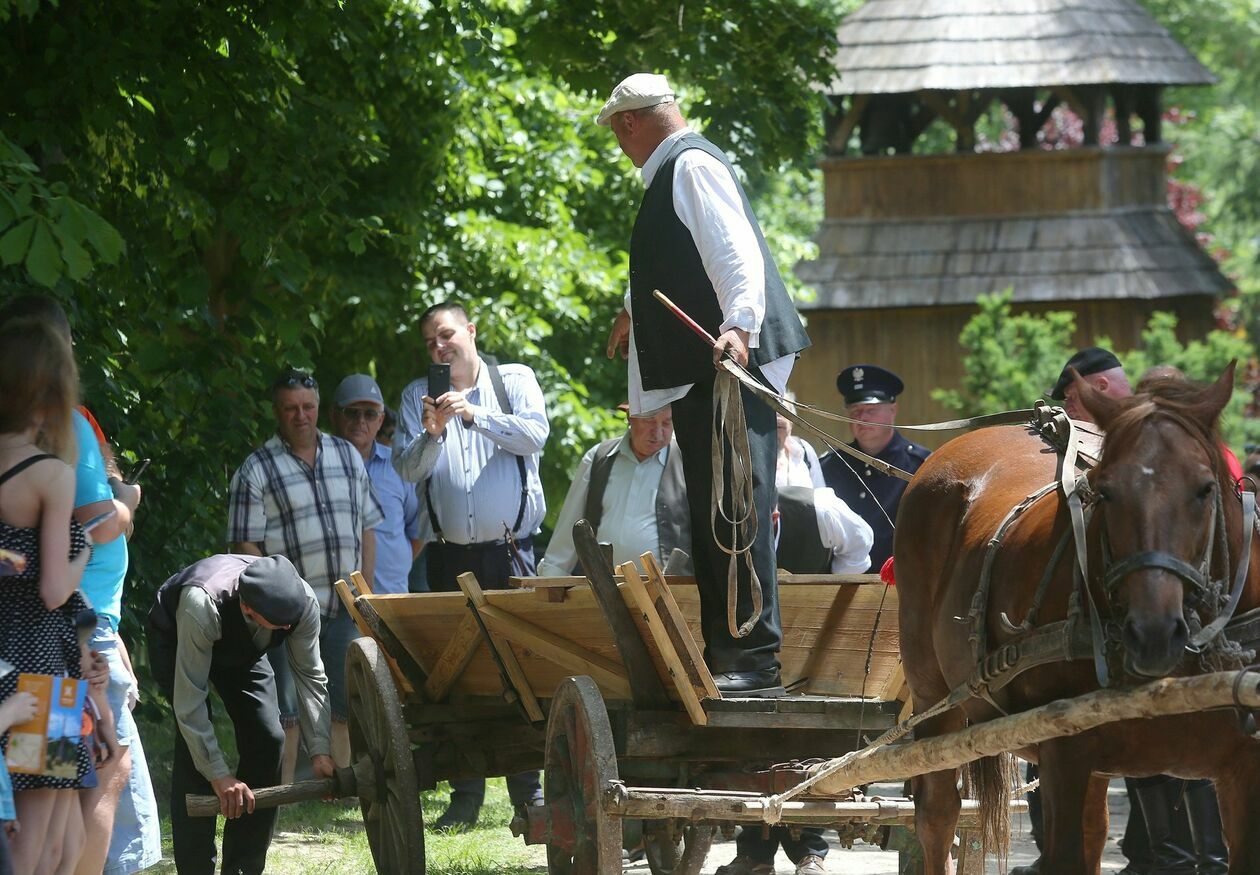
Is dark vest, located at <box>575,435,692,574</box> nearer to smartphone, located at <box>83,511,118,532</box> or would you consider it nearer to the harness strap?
smartphone, located at <box>83,511,118,532</box>

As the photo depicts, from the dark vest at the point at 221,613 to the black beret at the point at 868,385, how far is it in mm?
3673

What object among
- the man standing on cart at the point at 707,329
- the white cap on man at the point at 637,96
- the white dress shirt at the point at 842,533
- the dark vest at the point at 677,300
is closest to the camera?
the man standing on cart at the point at 707,329

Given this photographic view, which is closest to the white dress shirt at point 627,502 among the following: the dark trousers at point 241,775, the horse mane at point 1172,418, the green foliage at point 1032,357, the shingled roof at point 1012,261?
the dark trousers at point 241,775

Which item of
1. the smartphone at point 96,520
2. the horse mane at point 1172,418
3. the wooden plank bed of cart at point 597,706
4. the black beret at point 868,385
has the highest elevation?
the black beret at point 868,385

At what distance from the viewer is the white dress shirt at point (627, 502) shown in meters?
7.25

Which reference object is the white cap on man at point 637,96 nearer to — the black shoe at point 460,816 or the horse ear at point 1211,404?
the horse ear at point 1211,404

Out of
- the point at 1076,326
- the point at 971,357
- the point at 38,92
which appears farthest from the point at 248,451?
the point at 1076,326

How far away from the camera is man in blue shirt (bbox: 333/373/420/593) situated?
9.34m

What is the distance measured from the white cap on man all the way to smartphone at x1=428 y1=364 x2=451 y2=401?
1953 mm

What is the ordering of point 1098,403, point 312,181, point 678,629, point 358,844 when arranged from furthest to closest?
point 312,181
point 358,844
point 678,629
point 1098,403

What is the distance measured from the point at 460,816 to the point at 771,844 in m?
2.17

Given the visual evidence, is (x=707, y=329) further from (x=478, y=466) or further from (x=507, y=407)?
(x=478, y=466)

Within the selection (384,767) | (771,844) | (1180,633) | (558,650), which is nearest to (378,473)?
(384,767)

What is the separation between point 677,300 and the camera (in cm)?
584
